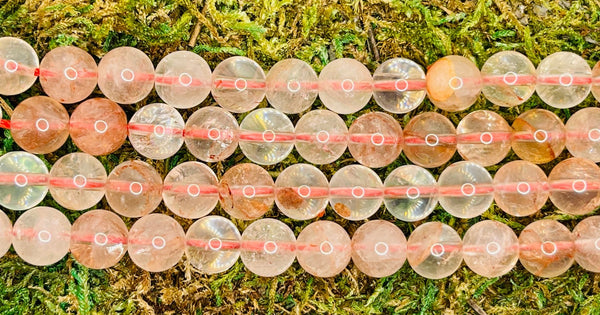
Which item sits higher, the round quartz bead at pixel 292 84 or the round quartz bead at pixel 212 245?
the round quartz bead at pixel 292 84

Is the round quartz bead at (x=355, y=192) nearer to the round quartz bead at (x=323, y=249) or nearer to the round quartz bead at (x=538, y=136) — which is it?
the round quartz bead at (x=323, y=249)

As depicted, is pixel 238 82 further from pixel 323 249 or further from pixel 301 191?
pixel 323 249

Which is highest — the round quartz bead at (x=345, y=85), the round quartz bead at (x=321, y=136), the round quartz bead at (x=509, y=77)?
the round quartz bead at (x=509, y=77)

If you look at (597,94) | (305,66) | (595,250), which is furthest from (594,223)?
(305,66)

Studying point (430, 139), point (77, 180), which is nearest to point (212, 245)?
point (77, 180)

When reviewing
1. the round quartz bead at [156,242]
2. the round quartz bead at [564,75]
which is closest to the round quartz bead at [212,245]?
the round quartz bead at [156,242]

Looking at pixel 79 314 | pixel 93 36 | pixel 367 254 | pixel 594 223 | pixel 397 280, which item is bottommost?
pixel 79 314

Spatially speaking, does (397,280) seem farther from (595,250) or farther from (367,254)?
(595,250)

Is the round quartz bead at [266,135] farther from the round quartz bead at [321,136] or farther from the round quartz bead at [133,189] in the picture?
the round quartz bead at [133,189]

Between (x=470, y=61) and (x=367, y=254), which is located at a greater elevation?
(x=470, y=61)
